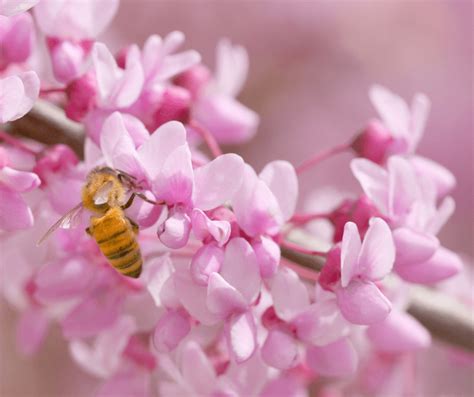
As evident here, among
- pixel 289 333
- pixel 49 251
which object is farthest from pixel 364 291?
pixel 49 251

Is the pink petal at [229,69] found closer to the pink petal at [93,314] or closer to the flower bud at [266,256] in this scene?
the pink petal at [93,314]

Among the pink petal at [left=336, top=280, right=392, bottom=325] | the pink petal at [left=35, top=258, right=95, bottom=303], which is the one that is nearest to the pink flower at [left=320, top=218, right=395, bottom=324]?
the pink petal at [left=336, top=280, right=392, bottom=325]

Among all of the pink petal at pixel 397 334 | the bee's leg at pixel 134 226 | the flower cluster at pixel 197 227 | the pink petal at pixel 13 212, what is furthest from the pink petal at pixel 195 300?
the pink petal at pixel 397 334

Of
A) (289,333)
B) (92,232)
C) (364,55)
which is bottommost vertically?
(364,55)

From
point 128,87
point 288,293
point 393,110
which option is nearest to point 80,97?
point 128,87

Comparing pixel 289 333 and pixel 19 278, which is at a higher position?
pixel 289 333

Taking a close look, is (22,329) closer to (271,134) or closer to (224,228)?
(224,228)

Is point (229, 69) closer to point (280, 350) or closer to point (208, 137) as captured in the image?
point (208, 137)
